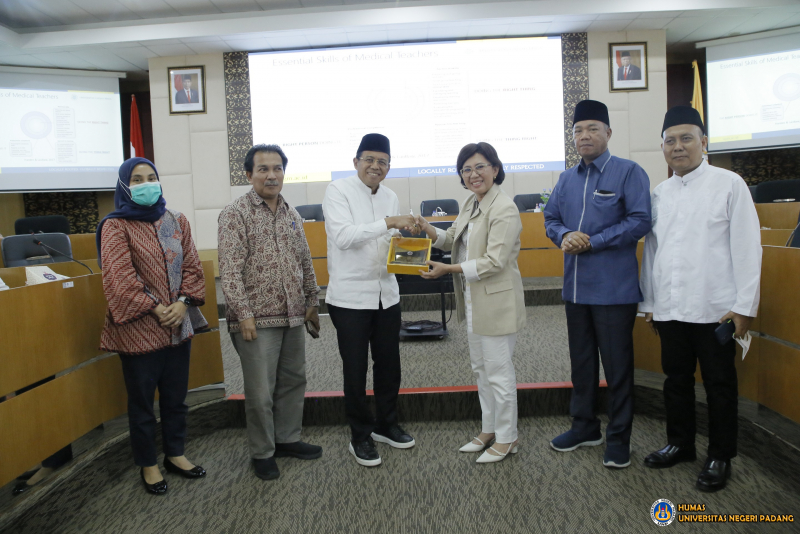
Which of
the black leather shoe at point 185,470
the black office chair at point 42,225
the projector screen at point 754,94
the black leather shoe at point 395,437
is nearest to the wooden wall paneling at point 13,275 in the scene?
the black leather shoe at point 185,470

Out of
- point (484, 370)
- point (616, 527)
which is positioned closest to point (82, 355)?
point (484, 370)

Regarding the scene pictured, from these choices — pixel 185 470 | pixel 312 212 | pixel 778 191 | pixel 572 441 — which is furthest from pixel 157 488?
Result: pixel 778 191

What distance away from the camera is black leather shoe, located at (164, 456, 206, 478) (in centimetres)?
201

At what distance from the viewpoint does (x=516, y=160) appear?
6516 mm

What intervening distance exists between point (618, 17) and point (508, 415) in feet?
19.3

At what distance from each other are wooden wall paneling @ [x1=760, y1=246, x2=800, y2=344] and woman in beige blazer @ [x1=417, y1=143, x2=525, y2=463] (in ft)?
3.25

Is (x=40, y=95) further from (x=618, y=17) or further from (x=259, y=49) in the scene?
(x=618, y=17)

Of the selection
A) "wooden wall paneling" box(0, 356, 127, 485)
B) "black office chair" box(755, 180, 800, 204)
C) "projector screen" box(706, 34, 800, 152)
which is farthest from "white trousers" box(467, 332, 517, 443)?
"projector screen" box(706, 34, 800, 152)

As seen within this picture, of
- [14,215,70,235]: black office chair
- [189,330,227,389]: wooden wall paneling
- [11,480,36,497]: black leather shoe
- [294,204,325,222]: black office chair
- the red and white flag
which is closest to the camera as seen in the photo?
[11,480,36,497]: black leather shoe

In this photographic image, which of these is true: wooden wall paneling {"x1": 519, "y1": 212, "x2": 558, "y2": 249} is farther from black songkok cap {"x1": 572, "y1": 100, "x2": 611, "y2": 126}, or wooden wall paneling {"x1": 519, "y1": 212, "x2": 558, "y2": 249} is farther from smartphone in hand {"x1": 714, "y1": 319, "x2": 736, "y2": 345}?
smartphone in hand {"x1": 714, "y1": 319, "x2": 736, "y2": 345}

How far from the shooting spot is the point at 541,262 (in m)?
5.21

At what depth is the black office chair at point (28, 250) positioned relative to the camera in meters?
4.12

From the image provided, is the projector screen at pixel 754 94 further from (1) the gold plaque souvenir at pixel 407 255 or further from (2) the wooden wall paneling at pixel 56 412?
(2) the wooden wall paneling at pixel 56 412

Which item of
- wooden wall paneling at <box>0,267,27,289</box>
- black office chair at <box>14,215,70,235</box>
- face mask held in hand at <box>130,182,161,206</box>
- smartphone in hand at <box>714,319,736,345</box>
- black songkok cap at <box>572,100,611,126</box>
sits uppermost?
black songkok cap at <box>572,100,611,126</box>
